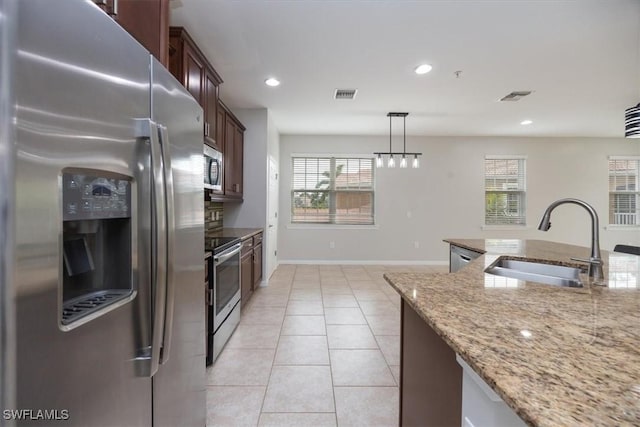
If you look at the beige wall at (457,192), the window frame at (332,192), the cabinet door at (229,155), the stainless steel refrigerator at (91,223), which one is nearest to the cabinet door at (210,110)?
the cabinet door at (229,155)

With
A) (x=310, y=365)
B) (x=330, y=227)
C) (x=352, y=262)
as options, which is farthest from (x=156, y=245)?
(x=352, y=262)

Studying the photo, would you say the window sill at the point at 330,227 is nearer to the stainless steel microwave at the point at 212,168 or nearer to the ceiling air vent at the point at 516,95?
the stainless steel microwave at the point at 212,168

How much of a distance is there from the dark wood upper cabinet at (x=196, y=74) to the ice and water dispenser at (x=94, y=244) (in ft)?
4.57

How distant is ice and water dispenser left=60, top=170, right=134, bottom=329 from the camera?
700 mm

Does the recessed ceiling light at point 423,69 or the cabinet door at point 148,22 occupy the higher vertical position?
the recessed ceiling light at point 423,69

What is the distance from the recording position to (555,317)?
92 centimetres

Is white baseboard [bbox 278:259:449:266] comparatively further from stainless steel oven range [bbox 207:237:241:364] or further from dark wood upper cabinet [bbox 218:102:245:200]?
stainless steel oven range [bbox 207:237:241:364]

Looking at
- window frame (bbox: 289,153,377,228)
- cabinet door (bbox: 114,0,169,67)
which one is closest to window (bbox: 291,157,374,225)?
window frame (bbox: 289,153,377,228)

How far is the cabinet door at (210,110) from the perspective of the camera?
2.89m

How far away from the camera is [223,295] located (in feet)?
8.21

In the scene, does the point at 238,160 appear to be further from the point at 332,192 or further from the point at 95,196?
the point at 95,196

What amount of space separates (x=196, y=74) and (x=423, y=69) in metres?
2.25

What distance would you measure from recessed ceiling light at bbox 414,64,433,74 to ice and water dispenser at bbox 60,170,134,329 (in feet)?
10.2

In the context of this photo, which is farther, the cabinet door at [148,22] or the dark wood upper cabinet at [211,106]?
the dark wood upper cabinet at [211,106]
